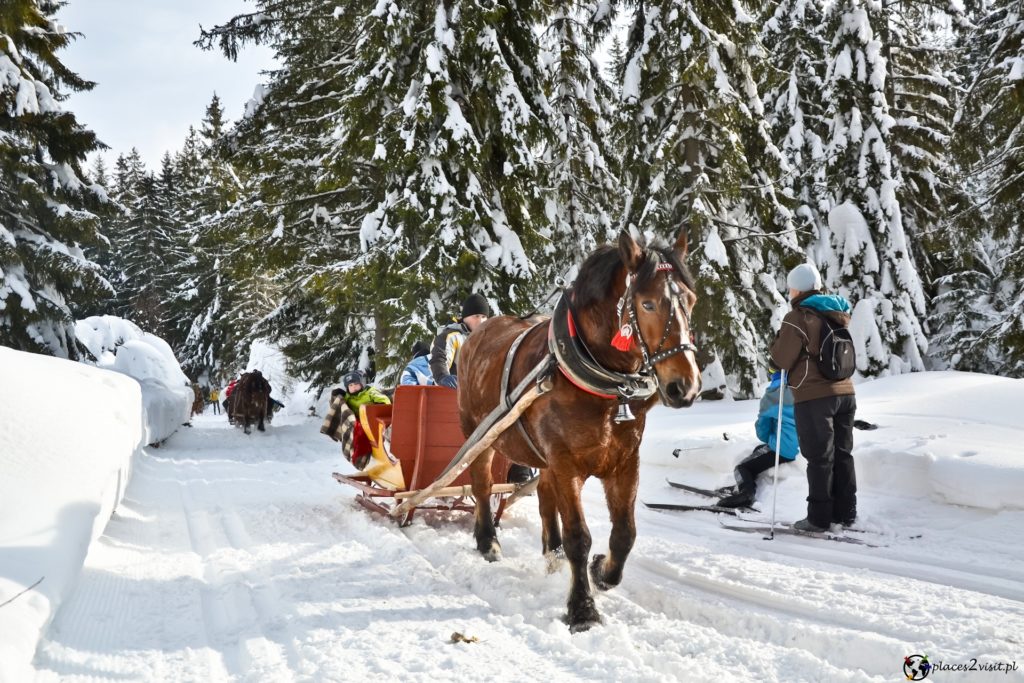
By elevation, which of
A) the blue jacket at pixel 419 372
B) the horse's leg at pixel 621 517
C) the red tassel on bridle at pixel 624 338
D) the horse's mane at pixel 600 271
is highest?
the horse's mane at pixel 600 271

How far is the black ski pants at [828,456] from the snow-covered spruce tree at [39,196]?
1586cm

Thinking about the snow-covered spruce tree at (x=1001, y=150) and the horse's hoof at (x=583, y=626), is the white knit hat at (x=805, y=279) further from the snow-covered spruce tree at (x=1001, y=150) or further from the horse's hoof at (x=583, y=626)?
the snow-covered spruce tree at (x=1001, y=150)

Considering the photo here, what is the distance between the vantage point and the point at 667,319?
3244mm

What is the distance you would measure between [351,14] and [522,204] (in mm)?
5867

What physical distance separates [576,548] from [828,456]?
101 inches

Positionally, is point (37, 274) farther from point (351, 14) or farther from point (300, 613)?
point (300, 613)

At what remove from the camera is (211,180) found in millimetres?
35188

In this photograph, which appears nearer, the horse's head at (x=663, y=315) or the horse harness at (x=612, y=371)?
the horse's head at (x=663, y=315)

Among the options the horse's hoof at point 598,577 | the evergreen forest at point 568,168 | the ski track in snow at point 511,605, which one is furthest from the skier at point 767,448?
the evergreen forest at point 568,168

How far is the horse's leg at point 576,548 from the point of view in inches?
137

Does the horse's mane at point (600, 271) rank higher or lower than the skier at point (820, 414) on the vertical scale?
higher

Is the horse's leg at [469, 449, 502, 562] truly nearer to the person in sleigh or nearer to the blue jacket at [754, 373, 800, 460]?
the blue jacket at [754, 373, 800, 460]

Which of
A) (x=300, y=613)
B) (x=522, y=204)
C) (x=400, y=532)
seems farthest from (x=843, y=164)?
(x=300, y=613)

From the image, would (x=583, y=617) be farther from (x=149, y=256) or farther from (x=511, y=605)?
(x=149, y=256)
